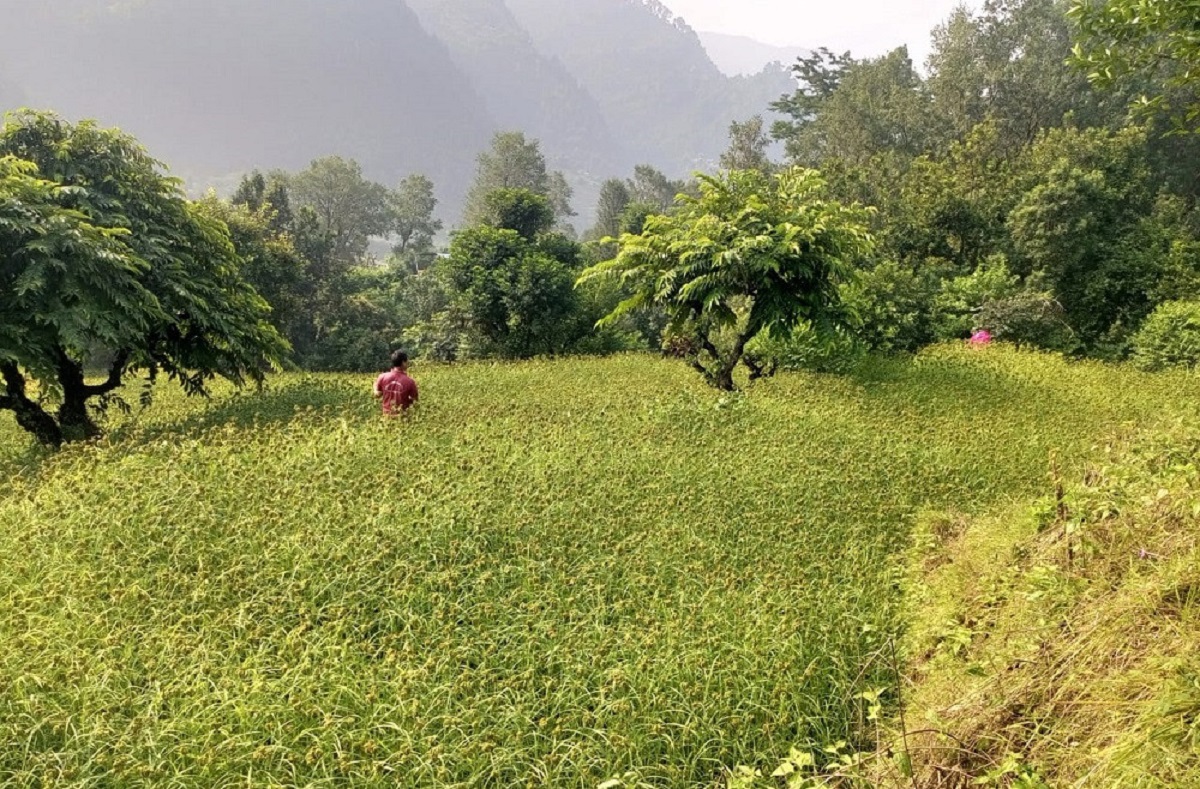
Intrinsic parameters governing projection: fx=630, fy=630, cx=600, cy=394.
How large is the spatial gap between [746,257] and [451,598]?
6887mm

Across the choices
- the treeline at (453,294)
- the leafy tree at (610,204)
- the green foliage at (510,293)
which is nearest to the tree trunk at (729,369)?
the treeline at (453,294)

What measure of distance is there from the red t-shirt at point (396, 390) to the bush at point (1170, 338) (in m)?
15.2

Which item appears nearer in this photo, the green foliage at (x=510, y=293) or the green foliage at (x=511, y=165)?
the green foliage at (x=510, y=293)

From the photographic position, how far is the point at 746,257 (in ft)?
30.3

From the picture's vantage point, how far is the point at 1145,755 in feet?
7.89

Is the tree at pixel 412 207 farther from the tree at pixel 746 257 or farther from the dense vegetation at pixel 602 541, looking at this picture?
the dense vegetation at pixel 602 541

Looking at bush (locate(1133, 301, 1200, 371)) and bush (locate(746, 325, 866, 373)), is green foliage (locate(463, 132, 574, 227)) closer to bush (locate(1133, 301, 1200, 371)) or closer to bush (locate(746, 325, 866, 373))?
bush (locate(746, 325, 866, 373))

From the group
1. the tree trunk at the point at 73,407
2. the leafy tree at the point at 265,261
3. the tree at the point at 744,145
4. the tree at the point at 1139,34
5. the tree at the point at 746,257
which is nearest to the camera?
the tree at the point at 1139,34

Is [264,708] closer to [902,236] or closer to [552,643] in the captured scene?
[552,643]

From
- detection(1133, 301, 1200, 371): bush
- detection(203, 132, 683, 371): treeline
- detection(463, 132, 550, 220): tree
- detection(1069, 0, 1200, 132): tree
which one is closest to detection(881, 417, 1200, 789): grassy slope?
detection(1069, 0, 1200, 132): tree

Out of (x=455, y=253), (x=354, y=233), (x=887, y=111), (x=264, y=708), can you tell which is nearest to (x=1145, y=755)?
(x=264, y=708)

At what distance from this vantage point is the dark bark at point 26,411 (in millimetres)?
7219

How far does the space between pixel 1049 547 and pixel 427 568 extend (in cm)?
421

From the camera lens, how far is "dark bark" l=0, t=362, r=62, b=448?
7.22 metres
